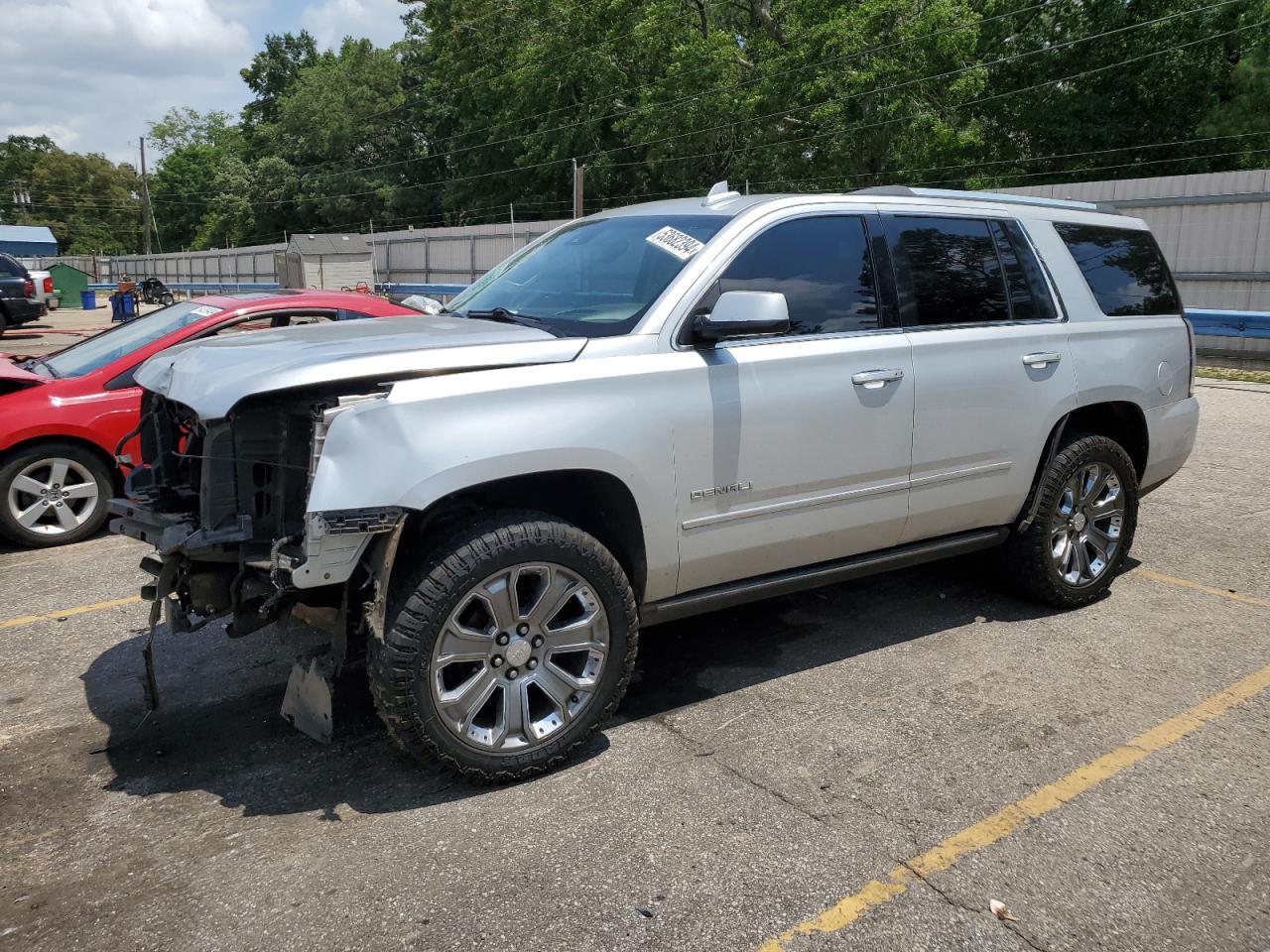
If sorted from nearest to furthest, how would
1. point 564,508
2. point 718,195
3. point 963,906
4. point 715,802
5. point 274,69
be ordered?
1. point 963,906
2. point 715,802
3. point 564,508
4. point 718,195
5. point 274,69

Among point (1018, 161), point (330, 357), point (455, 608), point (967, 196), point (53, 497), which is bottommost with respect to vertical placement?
point (53, 497)

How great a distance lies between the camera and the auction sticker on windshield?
13.4 ft

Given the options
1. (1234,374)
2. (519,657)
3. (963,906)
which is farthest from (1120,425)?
(1234,374)

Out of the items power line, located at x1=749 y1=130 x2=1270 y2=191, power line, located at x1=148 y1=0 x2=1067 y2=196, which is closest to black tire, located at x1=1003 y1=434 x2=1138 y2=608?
power line, located at x1=749 y1=130 x2=1270 y2=191

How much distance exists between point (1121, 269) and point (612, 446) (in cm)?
340

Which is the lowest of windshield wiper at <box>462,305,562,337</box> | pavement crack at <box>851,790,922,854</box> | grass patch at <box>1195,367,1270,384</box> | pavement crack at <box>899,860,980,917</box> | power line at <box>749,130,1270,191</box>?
pavement crack at <box>899,860,980,917</box>

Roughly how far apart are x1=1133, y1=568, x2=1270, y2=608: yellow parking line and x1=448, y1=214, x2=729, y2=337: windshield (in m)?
3.54

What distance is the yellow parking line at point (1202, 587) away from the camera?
18.0 feet

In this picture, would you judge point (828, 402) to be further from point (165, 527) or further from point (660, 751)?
point (165, 527)

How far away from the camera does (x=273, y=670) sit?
4637mm

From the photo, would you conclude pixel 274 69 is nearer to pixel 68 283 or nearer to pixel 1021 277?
pixel 68 283

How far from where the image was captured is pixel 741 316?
371cm

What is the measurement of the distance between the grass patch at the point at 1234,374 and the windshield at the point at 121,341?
43.9ft

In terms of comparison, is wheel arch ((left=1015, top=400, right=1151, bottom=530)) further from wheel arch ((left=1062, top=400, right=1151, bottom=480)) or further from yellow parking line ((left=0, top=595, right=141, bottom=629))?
yellow parking line ((left=0, top=595, right=141, bottom=629))
